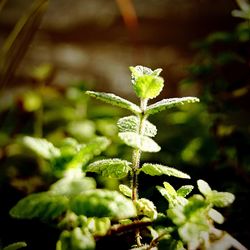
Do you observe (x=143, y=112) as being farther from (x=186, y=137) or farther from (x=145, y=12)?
(x=145, y=12)

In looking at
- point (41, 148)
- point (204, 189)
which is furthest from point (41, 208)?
point (204, 189)

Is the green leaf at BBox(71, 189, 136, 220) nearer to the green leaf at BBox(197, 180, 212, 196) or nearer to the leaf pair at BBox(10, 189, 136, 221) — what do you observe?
the leaf pair at BBox(10, 189, 136, 221)

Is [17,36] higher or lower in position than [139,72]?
higher

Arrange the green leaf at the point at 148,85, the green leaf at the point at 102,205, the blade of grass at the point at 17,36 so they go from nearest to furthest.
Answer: the green leaf at the point at 102,205, the green leaf at the point at 148,85, the blade of grass at the point at 17,36

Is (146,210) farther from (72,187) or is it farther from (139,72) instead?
(139,72)

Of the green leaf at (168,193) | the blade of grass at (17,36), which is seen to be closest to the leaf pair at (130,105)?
the green leaf at (168,193)

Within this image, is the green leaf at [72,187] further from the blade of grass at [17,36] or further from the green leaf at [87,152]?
the blade of grass at [17,36]

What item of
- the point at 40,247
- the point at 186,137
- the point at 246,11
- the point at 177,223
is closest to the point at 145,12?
the point at 186,137
